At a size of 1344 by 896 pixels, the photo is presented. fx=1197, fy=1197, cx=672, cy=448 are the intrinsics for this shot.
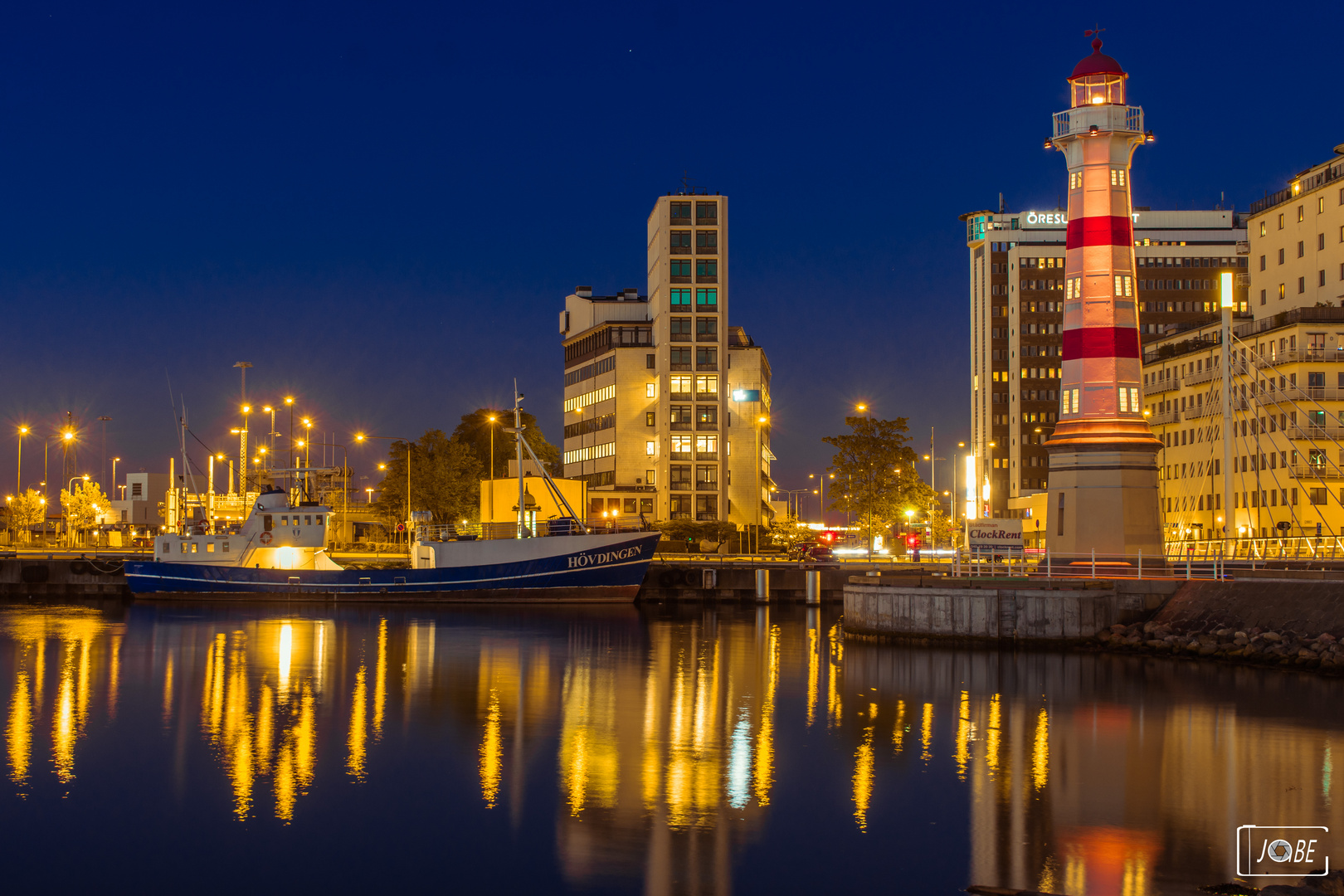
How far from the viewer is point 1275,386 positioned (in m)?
68.6

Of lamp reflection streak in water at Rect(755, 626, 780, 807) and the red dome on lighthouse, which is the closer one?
lamp reflection streak in water at Rect(755, 626, 780, 807)

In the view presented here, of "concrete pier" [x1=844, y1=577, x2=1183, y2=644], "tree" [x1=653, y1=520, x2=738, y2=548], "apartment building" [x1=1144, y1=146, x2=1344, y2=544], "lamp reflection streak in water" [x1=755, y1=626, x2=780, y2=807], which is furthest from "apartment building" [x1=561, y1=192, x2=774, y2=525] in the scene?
"lamp reflection streak in water" [x1=755, y1=626, x2=780, y2=807]

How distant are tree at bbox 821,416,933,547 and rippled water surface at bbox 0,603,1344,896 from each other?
36.4 m

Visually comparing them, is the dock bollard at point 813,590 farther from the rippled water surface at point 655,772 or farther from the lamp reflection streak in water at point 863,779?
the lamp reflection streak in water at point 863,779

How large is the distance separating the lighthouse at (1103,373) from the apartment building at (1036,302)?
101636 millimetres

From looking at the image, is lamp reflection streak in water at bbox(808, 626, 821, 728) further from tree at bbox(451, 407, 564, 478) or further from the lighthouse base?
tree at bbox(451, 407, 564, 478)

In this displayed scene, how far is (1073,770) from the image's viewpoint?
2084 centimetres

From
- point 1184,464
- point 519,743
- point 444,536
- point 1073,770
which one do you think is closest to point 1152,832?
point 1073,770

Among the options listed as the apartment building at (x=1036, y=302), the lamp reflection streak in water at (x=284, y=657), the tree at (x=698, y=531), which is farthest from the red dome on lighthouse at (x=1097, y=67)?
the apartment building at (x=1036, y=302)

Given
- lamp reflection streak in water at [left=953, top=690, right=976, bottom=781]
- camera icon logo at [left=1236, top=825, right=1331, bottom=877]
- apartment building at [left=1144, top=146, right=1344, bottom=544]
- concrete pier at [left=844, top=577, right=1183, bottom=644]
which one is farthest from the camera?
apartment building at [left=1144, top=146, right=1344, bottom=544]

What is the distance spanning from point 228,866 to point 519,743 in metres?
8.66

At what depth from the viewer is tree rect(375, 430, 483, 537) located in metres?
105

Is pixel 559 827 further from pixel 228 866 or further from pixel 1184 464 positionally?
pixel 1184 464

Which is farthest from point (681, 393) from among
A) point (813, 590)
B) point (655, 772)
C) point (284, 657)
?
point (655, 772)
